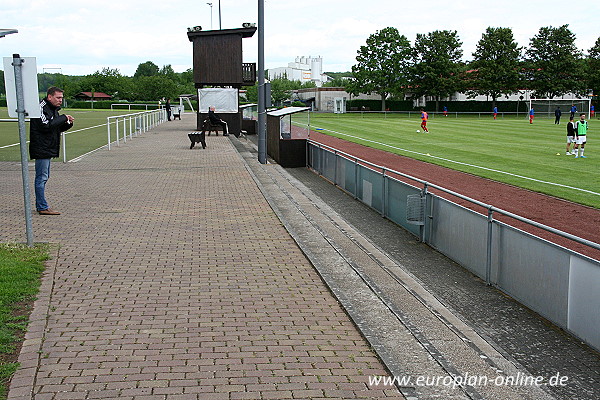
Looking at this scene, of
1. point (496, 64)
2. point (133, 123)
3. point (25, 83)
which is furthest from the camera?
point (496, 64)

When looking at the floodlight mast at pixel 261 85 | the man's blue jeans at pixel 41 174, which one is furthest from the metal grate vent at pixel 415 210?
the floodlight mast at pixel 261 85

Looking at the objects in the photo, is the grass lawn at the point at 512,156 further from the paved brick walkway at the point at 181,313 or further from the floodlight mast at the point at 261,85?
the paved brick walkway at the point at 181,313

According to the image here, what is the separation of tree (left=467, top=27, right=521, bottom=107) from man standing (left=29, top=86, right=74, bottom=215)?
80.2m

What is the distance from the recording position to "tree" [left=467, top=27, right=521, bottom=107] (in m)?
86.8

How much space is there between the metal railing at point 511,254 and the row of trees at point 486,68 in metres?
79.2

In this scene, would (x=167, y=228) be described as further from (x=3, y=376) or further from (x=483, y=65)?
(x=483, y=65)

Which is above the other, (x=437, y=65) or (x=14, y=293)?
(x=437, y=65)

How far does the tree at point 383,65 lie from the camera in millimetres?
93938

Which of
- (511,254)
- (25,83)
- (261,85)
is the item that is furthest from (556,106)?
(25,83)

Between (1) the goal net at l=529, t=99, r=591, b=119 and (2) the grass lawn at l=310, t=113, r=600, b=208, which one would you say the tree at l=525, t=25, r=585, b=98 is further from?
(2) the grass lawn at l=310, t=113, r=600, b=208

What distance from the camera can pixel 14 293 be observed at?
6.94m

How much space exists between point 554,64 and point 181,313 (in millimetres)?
88442

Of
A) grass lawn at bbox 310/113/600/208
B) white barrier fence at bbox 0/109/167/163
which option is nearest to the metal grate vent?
grass lawn at bbox 310/113/600/208

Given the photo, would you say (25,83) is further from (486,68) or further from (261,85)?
(486,68)
